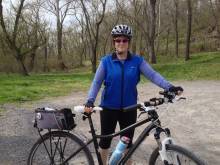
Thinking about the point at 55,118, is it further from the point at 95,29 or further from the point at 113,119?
the point at 95,29

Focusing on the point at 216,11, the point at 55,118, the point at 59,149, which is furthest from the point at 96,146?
the point at 216,11

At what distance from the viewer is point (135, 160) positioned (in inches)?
263

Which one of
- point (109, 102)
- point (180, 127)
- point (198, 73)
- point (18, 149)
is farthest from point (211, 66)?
point (109, 102)

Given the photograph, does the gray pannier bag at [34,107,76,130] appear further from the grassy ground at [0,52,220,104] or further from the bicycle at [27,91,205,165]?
the grassy ground at [0,52,220,104]

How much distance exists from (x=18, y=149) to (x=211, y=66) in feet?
62.8

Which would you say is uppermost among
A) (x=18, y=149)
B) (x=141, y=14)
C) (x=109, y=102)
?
(x=141, y=14)

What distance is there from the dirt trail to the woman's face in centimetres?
242

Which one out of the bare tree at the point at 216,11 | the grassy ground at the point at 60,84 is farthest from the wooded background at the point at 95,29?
the grassy ground at the point at 60,84

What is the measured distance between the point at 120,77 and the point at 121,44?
0.36m

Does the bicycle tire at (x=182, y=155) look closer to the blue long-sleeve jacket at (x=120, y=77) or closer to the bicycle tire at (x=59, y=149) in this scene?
the blue long-sleeve jacket at (x=120, y=77)

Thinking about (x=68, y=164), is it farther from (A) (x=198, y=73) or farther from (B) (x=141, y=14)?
(B) (x=141, y=14)

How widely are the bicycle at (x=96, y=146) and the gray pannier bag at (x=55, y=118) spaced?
0.35 feet

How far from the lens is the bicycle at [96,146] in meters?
4.24

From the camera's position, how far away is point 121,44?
4.73 meters
